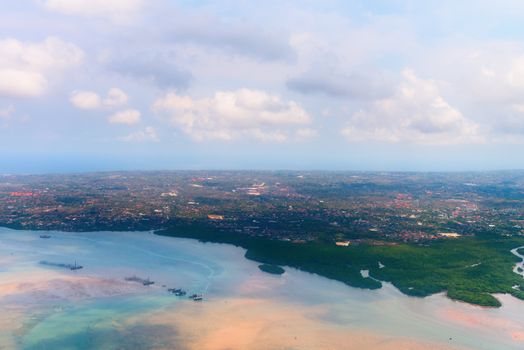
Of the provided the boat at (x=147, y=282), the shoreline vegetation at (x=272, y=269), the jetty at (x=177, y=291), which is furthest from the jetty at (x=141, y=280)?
the shoreline vegetation at (x=272, y=269)

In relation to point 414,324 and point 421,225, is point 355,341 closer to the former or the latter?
point 414,324

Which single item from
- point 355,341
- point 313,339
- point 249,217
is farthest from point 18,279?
point 249,217

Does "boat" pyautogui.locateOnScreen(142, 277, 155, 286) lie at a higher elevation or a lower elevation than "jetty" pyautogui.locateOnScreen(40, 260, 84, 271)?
lower

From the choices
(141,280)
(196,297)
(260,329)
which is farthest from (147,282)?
(260,329)

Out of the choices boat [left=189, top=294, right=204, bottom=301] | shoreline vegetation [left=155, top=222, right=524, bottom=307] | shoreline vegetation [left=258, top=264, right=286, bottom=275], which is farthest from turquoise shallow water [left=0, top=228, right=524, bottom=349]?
shoreline vegetation [left=155, top=222, right=524, bottom=307]

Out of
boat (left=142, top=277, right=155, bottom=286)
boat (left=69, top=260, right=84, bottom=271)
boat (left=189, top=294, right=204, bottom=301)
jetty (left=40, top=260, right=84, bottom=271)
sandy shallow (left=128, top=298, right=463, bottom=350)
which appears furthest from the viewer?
jetty (left=40, top=260, right=84, bottom=271)

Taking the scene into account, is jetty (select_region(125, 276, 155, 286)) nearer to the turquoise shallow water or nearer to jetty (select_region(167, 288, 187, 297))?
the turquoise shallow water
